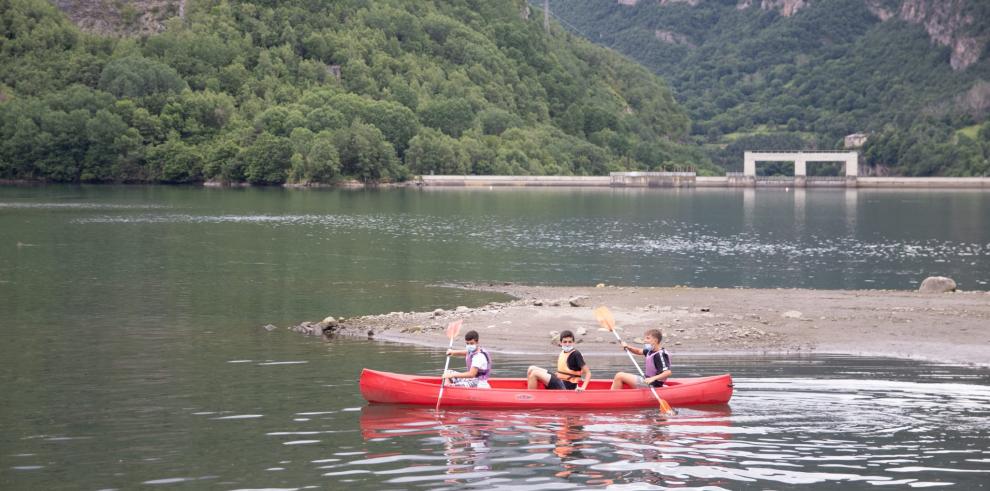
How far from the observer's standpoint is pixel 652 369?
32.2 meters

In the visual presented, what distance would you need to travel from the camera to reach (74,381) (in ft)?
114

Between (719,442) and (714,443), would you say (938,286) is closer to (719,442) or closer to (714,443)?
(719,442)

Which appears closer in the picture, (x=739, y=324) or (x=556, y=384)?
(x=556, y=384)

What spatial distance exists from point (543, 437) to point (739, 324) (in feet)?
54.6

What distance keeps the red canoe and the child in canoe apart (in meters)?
0.30

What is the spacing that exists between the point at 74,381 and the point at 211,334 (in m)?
9.41

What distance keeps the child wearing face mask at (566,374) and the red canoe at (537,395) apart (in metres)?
0.45

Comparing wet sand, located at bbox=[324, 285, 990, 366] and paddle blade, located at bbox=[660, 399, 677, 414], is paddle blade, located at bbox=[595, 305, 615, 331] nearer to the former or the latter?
wet sand, located at bbox=[324, 285, 990, 366]

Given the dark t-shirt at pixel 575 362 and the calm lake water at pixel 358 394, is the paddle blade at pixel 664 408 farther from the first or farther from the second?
the dark t-shirt at pixel 575 362

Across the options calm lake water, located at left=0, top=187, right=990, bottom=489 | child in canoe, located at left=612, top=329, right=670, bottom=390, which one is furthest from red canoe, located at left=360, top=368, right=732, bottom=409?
calm lake water, located at left=0, top=187, right=990, bottom=489

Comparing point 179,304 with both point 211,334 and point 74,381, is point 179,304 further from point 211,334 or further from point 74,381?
point 74,381

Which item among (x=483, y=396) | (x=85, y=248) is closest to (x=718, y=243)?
(x=85, y=248)

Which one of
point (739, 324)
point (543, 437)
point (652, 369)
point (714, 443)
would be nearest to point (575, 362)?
point (652, 369)

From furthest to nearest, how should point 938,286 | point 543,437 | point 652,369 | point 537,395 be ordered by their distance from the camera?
point 938,286 → point 652,369 → point 537,395 → point 543,437
